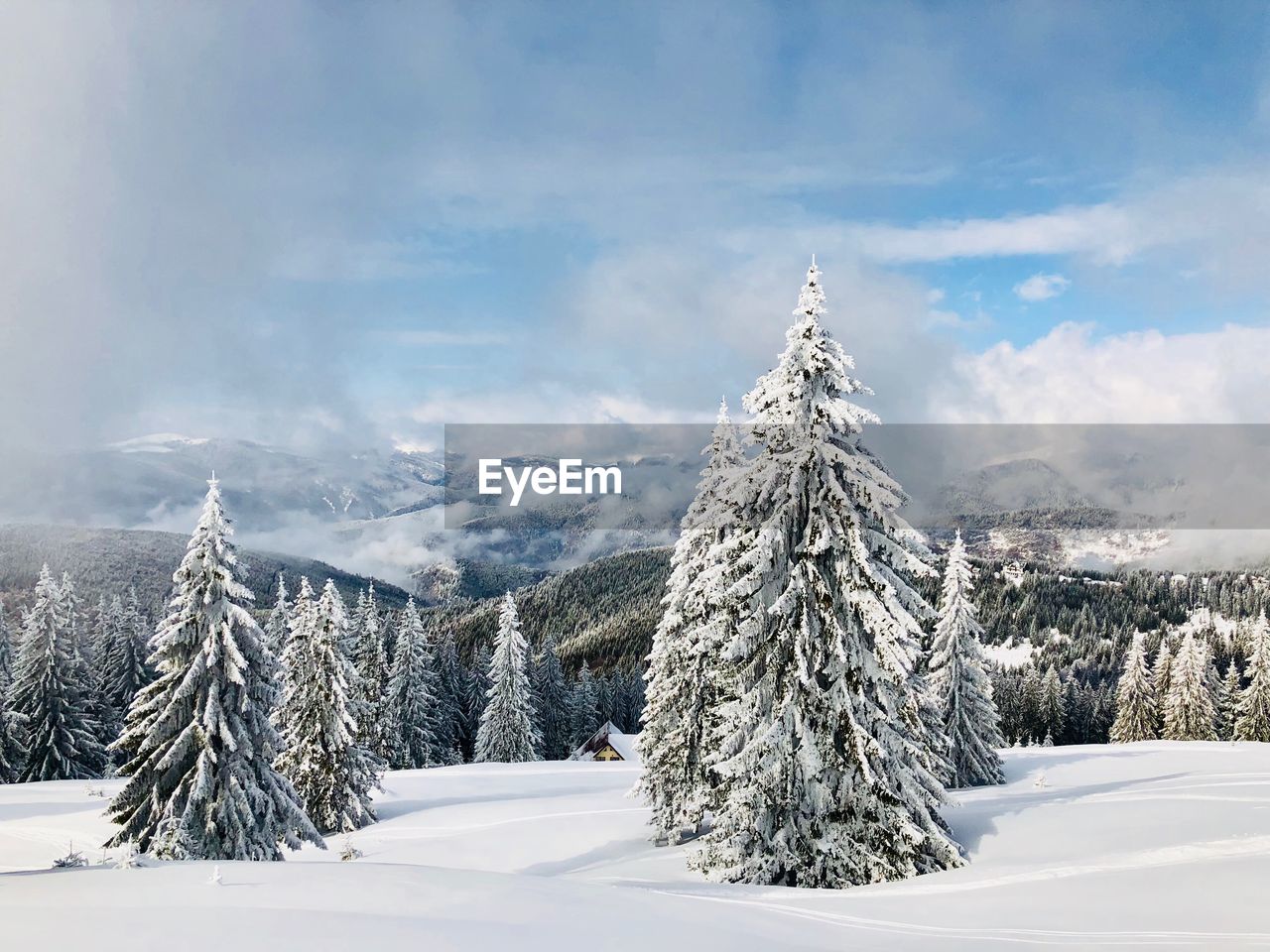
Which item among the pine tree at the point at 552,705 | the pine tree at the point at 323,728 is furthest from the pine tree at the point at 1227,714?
the pine tree at the point at 323,728

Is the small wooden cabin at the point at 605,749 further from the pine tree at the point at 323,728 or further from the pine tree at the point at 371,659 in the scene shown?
the pine tree at the point at 323,728

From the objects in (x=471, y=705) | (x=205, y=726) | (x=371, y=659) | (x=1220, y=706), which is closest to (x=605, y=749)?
(x=471, y=705)

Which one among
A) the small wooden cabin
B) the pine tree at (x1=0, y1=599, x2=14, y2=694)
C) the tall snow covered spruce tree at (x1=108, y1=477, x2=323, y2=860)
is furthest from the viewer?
the small wooden cabin

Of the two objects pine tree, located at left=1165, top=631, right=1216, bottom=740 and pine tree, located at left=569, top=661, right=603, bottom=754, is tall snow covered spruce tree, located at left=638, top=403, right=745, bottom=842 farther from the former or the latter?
pine tree, located at left=569, top=661, right=603, bottom=754

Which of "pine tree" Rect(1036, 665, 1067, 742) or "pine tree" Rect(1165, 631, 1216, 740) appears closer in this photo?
"pine tree" Rect(1165, 631, 1216, 740)

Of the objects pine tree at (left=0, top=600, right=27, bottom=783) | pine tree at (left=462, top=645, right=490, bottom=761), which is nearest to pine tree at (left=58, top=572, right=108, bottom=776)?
pine tree at (left=0, top=600, right=27, bottom=783)
